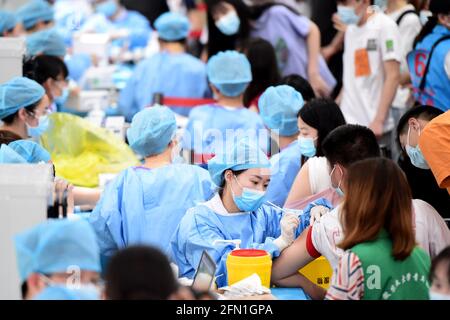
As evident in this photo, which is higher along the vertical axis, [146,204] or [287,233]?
[287,233]

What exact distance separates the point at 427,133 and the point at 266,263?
35.1 inches

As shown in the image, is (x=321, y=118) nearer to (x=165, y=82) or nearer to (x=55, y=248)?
(x=55, y=248)

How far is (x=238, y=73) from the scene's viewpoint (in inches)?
228

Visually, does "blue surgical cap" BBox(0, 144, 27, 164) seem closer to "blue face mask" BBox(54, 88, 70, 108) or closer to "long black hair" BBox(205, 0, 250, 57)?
"blue face mask" BBox(54, 88, 70, 108)

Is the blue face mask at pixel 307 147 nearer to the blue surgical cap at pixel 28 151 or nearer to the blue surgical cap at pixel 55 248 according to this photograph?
the blue surgical cap at pixel 28 151

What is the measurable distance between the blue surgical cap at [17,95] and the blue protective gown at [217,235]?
1472mm

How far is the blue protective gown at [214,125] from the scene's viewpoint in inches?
221

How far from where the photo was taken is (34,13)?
7.57 m

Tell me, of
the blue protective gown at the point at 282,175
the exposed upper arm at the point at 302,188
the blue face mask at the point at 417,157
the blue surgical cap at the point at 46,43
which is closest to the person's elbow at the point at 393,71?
→ the blue protective gown at the point at 282,175

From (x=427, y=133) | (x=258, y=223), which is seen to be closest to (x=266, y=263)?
(x=258, y=223)

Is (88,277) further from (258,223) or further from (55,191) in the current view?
(258,223)

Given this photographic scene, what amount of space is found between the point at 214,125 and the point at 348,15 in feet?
3.83

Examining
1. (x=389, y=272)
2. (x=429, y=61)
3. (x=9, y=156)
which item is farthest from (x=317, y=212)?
(x=429, y=61)
